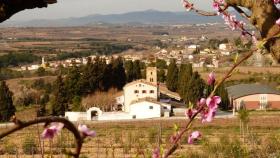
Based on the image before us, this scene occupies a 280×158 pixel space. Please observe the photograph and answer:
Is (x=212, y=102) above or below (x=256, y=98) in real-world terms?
above

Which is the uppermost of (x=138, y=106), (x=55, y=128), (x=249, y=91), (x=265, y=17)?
(x=265, y=17)

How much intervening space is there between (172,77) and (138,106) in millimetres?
9144

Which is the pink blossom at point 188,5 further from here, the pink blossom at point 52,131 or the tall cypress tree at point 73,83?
the tall cypress tree at point 73,83

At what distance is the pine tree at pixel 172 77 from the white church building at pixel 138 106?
112 inches

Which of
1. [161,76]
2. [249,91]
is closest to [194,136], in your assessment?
[249,91]

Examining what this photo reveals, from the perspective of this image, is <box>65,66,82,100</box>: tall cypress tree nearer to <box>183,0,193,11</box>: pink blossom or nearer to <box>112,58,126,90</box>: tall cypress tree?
<box>112,58,126,90</box>: tall cypress tree

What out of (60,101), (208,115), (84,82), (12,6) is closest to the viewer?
(208,115)

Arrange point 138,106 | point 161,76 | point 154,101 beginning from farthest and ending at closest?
point 161,76 → point 154,101 → point 138,106

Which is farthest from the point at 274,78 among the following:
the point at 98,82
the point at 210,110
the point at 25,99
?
the point at 210,110

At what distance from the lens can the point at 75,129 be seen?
1012 mm

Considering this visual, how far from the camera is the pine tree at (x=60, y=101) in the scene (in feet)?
114

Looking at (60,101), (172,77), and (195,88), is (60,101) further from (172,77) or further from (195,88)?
(172,77)

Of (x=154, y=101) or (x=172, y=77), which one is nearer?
(x=154, y=101)

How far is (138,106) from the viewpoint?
34.3m
